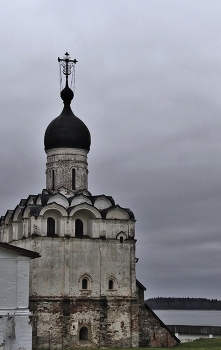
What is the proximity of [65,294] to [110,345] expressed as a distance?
3.17 m

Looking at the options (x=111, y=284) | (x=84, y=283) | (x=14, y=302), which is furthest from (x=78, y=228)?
(x=14, y=302)

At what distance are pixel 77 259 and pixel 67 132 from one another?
21.0 ft

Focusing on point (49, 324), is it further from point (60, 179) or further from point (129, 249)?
point (60, 179)

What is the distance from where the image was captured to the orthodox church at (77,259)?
29953mm

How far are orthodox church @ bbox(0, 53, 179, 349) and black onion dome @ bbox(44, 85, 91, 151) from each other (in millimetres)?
49

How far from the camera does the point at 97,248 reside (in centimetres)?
3119

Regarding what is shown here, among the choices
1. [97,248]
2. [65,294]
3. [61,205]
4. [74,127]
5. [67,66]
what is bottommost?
[65,294]

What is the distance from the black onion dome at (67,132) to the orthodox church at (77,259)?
0.16 ft

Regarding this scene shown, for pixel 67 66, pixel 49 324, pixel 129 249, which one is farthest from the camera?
pixel 67 66

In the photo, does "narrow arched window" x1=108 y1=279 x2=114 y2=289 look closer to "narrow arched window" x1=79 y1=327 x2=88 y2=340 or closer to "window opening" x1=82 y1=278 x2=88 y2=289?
"window opening" x1=82 y1=278 x2=88 y2=289

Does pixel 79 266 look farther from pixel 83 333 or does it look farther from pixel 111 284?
pixel 83 333

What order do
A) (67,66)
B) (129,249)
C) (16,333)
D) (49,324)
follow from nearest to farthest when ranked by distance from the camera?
(16,333) < (49,324) < (129,249) < (67,66)

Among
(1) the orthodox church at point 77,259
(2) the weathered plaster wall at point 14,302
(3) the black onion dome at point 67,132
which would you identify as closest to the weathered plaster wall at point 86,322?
(1) the orthodox church at point 77,259

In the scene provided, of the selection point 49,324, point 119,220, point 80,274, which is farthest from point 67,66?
point 49,324
